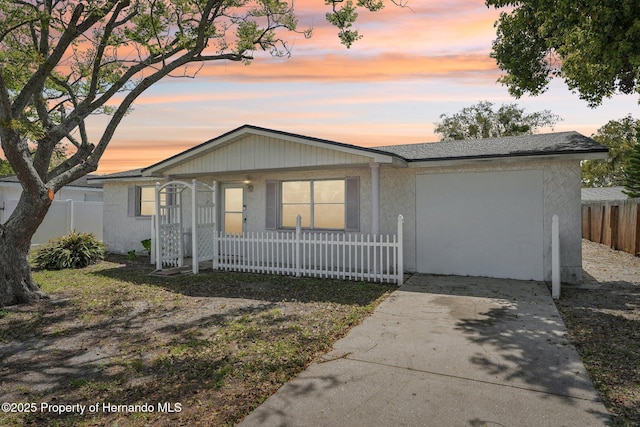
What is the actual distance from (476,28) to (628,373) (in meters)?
7.95

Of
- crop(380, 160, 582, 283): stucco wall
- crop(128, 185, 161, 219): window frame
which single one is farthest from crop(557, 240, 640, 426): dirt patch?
crop(128, 185, 161, 219): window frame

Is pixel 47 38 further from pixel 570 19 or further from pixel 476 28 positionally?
pixel 570 19

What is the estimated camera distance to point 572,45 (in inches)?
370

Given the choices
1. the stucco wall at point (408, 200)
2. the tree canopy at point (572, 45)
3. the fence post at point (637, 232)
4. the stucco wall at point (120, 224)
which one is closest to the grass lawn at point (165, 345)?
the stucco wall at point (408, 200)

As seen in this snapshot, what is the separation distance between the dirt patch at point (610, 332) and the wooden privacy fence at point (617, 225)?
4423mm

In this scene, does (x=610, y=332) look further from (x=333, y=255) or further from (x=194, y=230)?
(x=194, y=230)

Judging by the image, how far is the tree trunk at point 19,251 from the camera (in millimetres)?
7070

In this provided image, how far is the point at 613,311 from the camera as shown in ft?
21.2

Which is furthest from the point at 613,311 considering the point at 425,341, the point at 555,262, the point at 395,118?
the point at 395,118

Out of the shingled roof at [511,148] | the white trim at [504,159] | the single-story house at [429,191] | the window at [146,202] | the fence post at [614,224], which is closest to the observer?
the white trim at [504,159]

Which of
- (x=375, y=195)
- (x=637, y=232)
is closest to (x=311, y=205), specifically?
(x=375, y=195)

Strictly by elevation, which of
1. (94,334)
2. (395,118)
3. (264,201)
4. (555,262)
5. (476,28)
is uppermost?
(476,28)

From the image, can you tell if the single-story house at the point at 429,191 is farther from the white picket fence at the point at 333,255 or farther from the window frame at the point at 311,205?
the white picket fence at the point at 333,255

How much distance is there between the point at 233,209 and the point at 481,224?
24.2 feet
